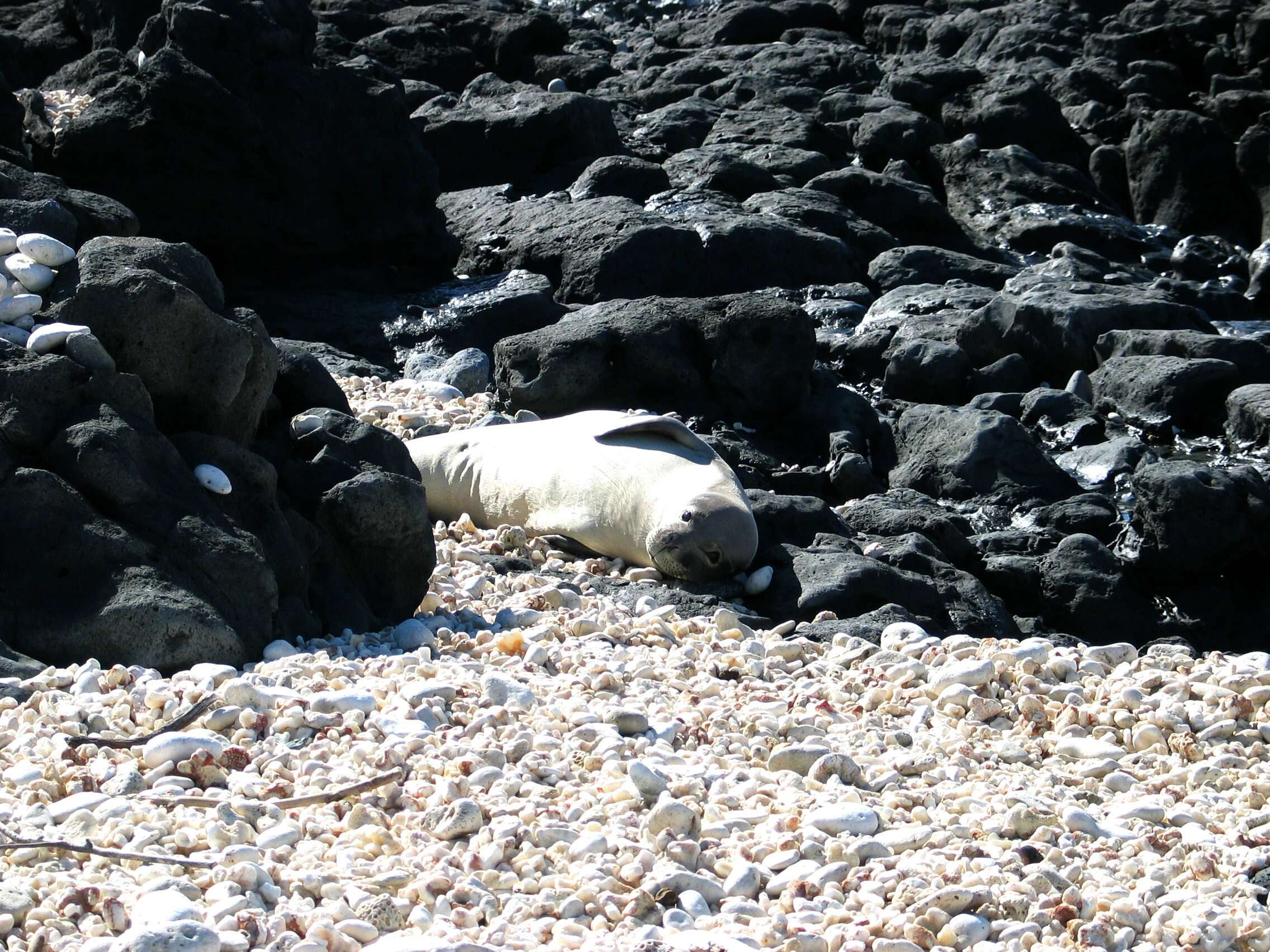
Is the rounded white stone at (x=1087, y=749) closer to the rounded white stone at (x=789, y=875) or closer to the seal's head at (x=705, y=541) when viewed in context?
the rounded white stone at (x=789, y=875)

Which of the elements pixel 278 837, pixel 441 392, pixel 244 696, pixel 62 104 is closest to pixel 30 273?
pixel 244 696

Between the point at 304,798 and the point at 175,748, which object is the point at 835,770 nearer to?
the point at 304,798

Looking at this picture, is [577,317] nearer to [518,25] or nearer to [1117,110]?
[518,25]

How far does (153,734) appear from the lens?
13.4 feet

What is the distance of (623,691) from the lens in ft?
16.5

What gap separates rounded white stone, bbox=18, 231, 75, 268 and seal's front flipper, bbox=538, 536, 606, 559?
293 centimetres

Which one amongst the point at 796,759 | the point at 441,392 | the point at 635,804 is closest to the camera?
the point at 635,804

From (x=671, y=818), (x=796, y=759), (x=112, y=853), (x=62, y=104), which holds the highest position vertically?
(x=112, y=853)

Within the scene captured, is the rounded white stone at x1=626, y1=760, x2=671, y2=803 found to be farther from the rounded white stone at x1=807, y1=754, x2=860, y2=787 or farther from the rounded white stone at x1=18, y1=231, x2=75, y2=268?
the rounded white stone at x1=18, y1=231, x2=75, y2=268

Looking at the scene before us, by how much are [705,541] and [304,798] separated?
3.63 m

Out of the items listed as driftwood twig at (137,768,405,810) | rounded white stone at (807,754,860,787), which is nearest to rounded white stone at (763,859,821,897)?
rounded white stone at (807,754,860,787)

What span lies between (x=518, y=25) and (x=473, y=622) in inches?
663

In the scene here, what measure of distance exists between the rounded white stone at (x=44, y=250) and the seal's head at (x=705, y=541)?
3.02 meters

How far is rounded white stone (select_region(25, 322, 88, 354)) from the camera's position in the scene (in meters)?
5.26
